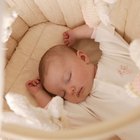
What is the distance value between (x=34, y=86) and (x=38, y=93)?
0.03 metres

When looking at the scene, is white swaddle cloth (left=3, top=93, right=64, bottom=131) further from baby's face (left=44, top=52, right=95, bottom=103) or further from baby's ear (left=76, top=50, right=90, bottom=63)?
baby's ear (left=76, top=50, right=90, bottom=63)

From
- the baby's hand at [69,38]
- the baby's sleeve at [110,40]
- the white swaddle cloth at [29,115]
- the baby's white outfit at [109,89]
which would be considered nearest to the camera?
the white swaddle cloth at [29,115]

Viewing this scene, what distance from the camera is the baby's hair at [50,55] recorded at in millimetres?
1143

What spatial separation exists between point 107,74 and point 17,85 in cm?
29

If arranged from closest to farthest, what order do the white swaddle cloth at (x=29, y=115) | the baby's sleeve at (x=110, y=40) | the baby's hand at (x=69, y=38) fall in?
the white swaddle cloth at (x=29, y=115) → the baby's sleeve at (x=110, y=40) → the baby's hand at (x=69, y=38)

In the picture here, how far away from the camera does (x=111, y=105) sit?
1065 mm

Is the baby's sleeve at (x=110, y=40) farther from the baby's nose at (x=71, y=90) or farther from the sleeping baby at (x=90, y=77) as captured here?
the baby's nose at (x=71, y=90)

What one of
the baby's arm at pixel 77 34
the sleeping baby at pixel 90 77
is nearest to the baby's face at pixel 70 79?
the sleeping baby at pixel 90 77

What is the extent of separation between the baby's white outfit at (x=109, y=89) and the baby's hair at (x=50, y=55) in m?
0.11

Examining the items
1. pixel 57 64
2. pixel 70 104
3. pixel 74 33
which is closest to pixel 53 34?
pixel 74 33

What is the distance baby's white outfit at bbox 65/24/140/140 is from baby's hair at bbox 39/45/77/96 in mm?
109

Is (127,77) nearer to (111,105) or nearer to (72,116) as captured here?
(111,105)

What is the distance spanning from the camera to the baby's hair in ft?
3.75

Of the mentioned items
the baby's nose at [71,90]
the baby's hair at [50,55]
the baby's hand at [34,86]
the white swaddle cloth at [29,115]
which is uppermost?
the white swaddle cloth at [29,115]
